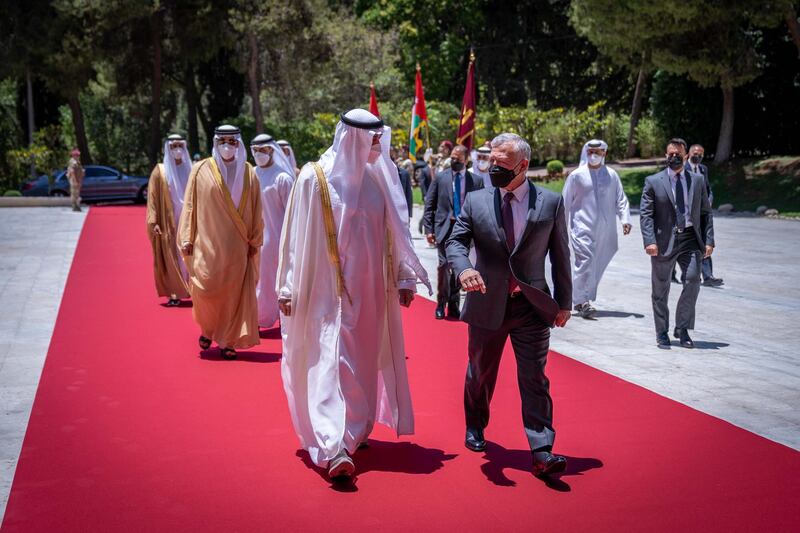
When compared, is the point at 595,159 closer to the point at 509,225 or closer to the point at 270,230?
the point at 270,230

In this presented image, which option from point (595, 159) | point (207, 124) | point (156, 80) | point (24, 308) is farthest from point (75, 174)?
point (595, 159)

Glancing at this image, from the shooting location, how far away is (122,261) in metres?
16.9

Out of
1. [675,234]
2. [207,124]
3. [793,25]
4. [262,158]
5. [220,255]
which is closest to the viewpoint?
[220,255]

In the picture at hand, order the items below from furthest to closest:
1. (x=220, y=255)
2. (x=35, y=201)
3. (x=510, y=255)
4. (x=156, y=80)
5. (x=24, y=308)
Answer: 1. (x=156, y=80)
2. (x=35, y=201)
3. (x=24, y=308)
4. (x=220, y=255)
5. (x=510, y=255)

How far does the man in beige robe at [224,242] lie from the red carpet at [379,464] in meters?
0.44

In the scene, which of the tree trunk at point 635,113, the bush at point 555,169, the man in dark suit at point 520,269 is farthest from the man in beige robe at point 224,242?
the tree trunk at point 635,113

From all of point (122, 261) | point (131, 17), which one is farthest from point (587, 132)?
point (122, 261)

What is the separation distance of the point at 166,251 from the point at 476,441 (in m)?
7.04

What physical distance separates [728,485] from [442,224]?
5.97 metres

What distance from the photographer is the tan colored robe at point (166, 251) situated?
12141 millimetres

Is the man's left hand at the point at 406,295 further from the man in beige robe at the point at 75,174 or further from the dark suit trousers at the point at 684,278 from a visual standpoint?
the man in beige robe at the point at 75,174

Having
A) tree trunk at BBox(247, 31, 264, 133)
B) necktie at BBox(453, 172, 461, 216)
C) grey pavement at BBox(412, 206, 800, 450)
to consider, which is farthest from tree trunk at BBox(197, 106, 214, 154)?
necktie at BBox(453, 172, 461, 216)

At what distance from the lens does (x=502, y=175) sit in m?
5.61

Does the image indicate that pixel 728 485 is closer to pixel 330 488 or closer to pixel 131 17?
pixel 330 488
